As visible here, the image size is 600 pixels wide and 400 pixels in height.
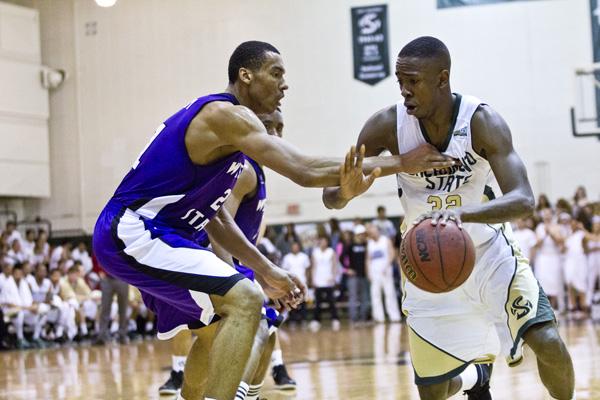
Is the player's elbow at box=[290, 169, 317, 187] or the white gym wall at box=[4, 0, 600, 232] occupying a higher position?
the white gym wall at box=[4, 0, 600, 232]

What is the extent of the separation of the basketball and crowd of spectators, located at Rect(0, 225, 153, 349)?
1150 cm

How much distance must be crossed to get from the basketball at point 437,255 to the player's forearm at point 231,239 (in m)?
1.23

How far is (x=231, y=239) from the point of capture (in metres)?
5.17

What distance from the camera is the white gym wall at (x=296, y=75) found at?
19.0 metres

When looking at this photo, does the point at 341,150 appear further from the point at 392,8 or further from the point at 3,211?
the point at 3,211

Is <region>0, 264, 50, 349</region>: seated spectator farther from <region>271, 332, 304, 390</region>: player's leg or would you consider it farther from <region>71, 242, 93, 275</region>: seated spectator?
<region>271, 332, 304, 390</region>: player's leg

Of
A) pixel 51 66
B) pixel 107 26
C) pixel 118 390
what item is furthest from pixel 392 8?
pixel 118 390

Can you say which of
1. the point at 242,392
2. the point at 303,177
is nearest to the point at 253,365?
the point at 242,392

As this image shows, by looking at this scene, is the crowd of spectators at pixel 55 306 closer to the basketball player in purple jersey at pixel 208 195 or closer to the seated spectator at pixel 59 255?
the seated spectator at pixel 59 255

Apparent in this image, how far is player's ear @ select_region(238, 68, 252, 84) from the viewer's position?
15.2 ft

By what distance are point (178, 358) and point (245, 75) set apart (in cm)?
317

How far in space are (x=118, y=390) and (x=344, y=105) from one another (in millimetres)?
13129

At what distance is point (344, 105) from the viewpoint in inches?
808

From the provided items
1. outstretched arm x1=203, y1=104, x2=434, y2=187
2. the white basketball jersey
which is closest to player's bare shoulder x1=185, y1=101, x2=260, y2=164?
outstretched arm x1=203, y1=104, x2=434, y2=187
